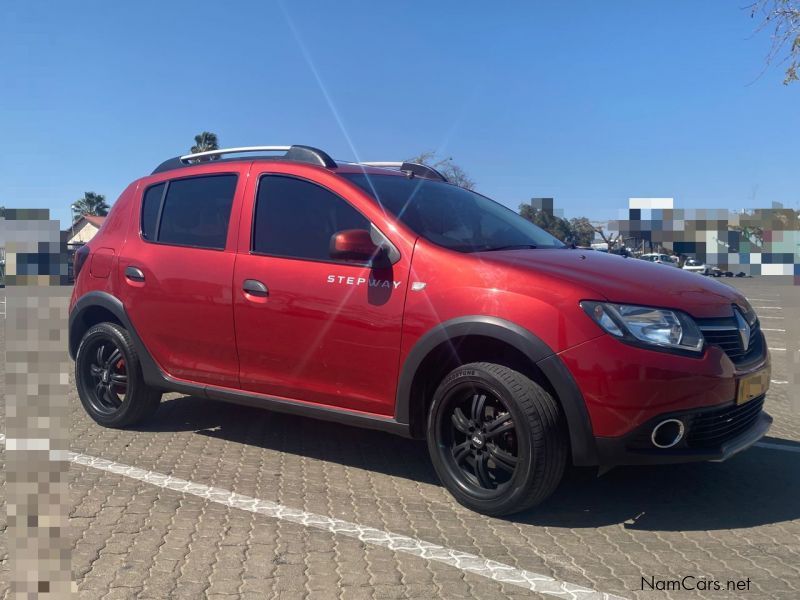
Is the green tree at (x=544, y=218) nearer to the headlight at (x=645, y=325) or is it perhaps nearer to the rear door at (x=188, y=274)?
the rear door at (x=188, y=274)

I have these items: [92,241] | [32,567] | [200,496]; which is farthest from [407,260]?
[92,241]

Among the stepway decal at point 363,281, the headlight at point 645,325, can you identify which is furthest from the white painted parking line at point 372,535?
the stepway decal at point 363,281

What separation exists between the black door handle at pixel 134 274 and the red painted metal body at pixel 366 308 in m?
0.06

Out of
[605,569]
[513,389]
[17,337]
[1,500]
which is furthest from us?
[1,500]

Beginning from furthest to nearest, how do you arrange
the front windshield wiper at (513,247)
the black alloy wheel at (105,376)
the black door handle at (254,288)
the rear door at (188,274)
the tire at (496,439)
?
the black alloy wheel at (105,376) → the rear door at (188,274) → the black door handle at (254,288) → the front windshield wiper at (513,247) → the tire at (496,439)

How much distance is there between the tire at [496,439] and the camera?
338cm

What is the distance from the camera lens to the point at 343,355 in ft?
13.1

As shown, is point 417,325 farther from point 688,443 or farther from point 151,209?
point 151,209

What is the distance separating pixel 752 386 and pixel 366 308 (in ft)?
6.59

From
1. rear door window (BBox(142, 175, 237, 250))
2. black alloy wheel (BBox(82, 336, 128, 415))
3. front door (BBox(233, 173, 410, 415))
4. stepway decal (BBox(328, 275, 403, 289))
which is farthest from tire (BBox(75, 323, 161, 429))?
stepway decal (BBox(328, 275, 403, 289))

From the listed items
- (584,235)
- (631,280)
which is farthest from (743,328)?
(584,235)

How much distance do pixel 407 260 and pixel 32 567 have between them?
243cm

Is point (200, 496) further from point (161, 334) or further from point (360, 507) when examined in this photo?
point (161, 334)

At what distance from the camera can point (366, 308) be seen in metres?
3.88
